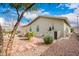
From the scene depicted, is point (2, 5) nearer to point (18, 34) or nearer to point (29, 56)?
point (18, 34)

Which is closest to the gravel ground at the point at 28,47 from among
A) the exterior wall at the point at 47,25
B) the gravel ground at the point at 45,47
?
the gravel ground at the point at 45,47

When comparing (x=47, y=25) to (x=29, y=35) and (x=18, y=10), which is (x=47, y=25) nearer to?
(x=29, y=35)

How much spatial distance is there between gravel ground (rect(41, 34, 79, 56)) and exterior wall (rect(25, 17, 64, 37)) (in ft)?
0.34

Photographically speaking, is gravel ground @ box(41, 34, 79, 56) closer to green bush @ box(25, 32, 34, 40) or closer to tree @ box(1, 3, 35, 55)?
green bush @ box(25, 32, 34, 40)

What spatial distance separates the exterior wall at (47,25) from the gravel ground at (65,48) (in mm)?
105

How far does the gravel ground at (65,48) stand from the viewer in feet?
9.13

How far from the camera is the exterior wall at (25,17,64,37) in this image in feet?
9.21

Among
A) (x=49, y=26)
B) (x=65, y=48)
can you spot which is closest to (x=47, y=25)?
(x=49, y=26)

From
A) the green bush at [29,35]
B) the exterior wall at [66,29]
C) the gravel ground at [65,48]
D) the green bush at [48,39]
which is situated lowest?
the gravel ground at [65,48]

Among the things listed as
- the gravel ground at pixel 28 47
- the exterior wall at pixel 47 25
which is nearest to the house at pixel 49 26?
the exterior wall at pixel 47 25

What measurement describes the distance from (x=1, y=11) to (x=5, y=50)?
43cm

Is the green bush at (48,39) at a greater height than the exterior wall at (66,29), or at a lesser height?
lesser

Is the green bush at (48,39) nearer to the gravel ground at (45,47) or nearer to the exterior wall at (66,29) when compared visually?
the gravel ground at (45,47)

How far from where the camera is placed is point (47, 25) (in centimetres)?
283
